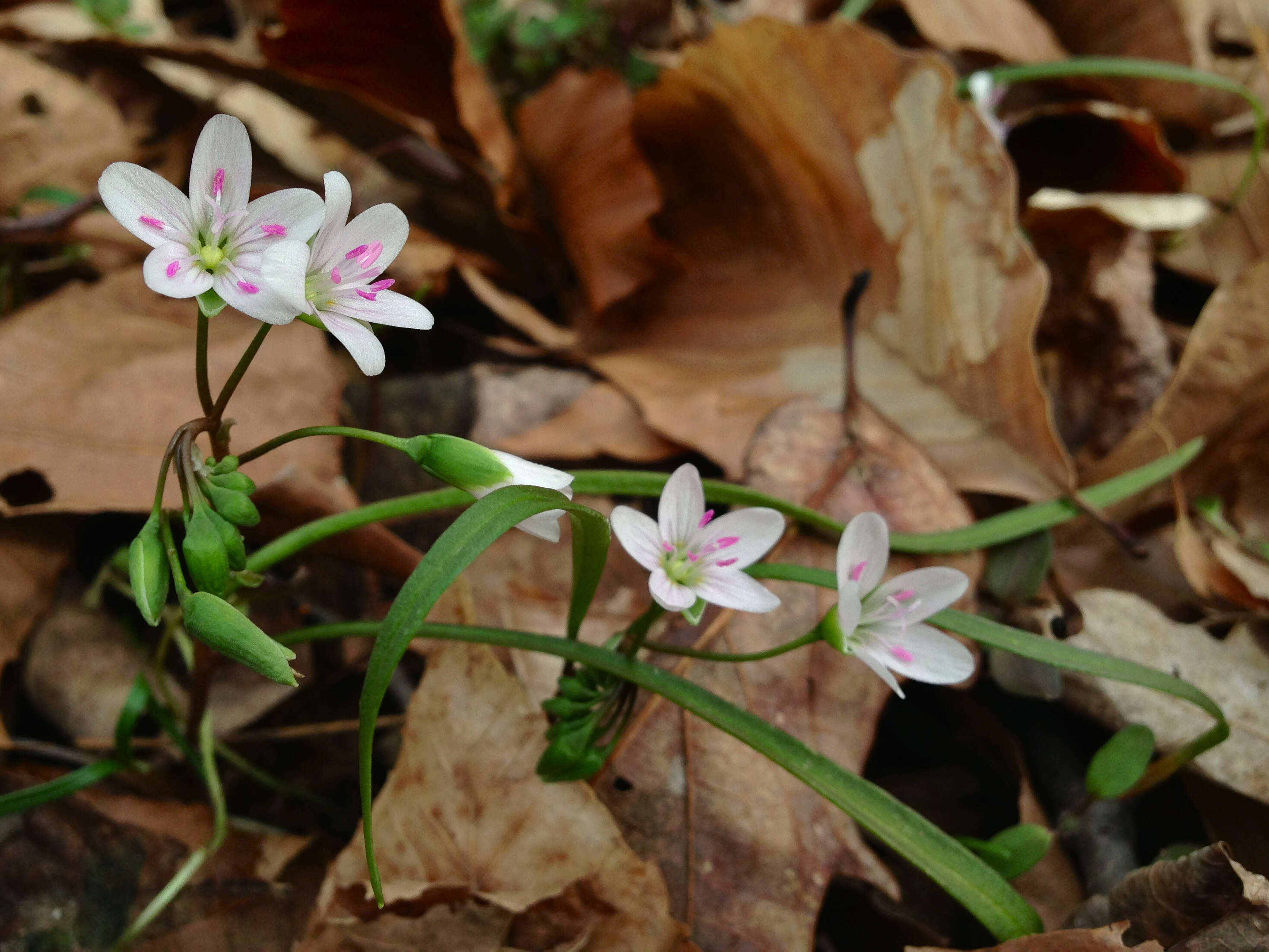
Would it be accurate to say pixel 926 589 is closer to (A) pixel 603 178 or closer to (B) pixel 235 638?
(B) pixel 235 638

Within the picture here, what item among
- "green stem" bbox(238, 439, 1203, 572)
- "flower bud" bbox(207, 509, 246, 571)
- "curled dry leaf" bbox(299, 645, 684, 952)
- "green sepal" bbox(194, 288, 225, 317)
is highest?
"green sepal" bbox(194, 288, 225, 317)

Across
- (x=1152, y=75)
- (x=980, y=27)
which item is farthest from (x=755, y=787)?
(x=980, y=27)

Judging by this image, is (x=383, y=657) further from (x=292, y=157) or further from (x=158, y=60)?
(x=158, y=60)

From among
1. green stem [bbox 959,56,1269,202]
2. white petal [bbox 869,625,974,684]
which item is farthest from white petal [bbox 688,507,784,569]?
green stem [bbox 959,56,1269,202]

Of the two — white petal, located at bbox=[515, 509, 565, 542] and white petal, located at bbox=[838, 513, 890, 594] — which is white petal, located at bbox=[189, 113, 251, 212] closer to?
white petal, located at bbox=[515, 509, 565, 542]

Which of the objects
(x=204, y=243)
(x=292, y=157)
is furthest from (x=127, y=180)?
(x=292, y=157)
